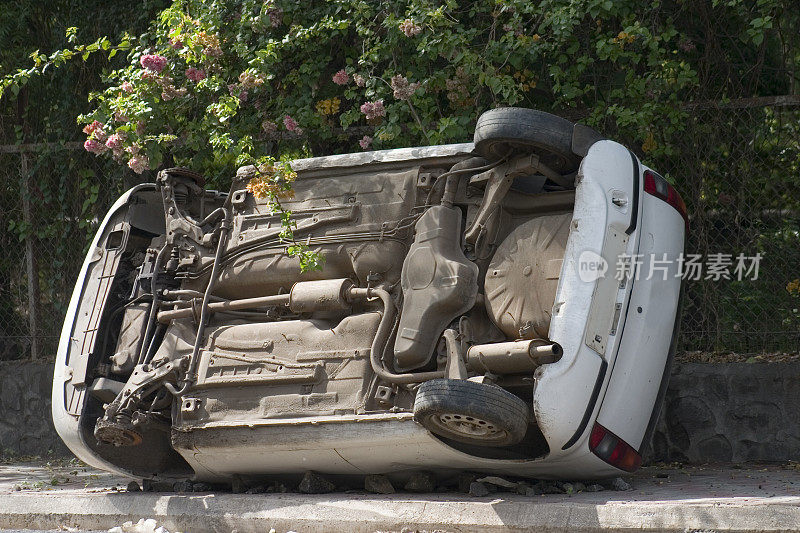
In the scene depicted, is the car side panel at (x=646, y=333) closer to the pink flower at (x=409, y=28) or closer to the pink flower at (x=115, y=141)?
the pink flower at (x=409, y=28)

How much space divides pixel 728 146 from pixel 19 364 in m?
5.98

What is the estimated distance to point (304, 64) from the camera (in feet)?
25.9

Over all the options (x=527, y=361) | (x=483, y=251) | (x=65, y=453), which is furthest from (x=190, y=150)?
(x=527, y=361)

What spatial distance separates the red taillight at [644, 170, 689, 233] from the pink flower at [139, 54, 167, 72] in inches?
144

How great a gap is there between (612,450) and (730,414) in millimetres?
1996

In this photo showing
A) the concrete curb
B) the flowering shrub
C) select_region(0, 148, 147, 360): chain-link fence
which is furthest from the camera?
select_region(0, 148, 147, 360): chain-link fence

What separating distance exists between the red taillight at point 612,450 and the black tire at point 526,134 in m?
1.36

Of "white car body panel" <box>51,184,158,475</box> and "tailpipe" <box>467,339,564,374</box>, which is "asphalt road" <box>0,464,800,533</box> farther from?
"tailpipe" <box>467,339,564,374</box>

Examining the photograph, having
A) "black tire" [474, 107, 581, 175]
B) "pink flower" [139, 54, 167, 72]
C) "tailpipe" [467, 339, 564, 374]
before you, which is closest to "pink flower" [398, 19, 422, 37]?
"pink flower" [139, 54, 167, 72]

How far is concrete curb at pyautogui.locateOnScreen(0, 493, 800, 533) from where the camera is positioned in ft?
14.3

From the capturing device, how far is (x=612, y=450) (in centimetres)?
516

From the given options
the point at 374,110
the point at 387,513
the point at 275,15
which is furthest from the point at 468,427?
the point at 275,15

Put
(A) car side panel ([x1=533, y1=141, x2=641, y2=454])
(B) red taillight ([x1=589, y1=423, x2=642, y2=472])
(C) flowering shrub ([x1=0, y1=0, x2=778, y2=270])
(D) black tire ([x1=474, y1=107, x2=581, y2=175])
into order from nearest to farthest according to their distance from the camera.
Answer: (A) car side panel ([x1=533, y1=141, x2=641, y2=454])
(B) red taillight ([x1=589, y1=423, x2=642, y2=472])
(D) black tire ([x1=474, y1=107, x2=581, y2=175])
(C) flowering shrub ([x1=0, y1=0, x2=778, y2=270])

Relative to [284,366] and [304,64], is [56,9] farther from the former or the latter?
[284,366]
